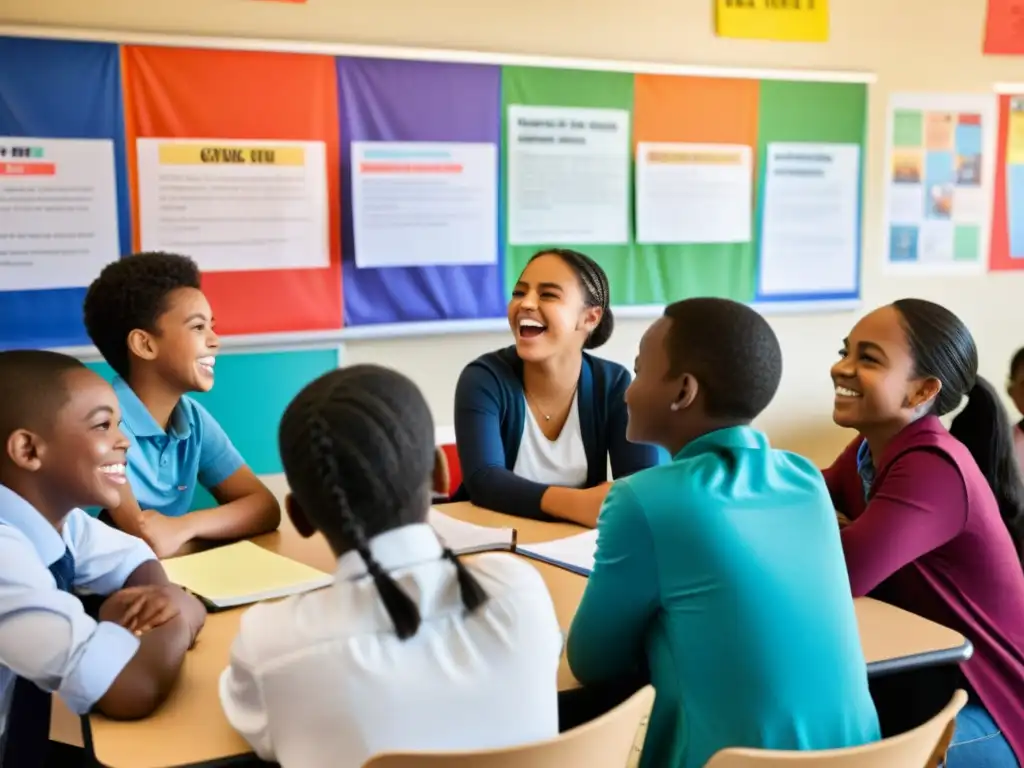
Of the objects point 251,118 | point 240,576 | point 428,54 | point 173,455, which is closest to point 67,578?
point 240,576

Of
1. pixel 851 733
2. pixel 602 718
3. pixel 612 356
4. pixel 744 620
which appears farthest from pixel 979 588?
pixel 612 356

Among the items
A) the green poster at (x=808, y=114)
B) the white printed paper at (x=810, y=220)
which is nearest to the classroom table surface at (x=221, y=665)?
the white printed paper at (x=810, y=220)

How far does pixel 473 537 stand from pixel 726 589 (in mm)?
811

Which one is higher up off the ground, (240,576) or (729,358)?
(729,358)

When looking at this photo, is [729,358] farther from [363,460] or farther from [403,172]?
[403,172]

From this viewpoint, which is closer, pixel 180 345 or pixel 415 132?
pixel 180 345

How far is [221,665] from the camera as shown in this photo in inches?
59.0

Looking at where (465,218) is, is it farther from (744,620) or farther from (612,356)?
(744,620)

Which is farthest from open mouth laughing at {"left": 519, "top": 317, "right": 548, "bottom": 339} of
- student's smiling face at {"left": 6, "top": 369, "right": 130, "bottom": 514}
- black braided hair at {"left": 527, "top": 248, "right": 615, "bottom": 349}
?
student's smiling face at {"left": 6, "top": 369, "right": 130, "bottom": 514}

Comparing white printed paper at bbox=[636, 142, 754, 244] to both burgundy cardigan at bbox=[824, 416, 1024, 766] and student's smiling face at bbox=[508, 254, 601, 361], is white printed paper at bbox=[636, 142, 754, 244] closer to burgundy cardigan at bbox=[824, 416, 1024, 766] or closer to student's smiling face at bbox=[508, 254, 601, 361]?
student's smiling face at bbox=[508, 254, 601, 361]

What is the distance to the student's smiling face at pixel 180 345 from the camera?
2.30 meters

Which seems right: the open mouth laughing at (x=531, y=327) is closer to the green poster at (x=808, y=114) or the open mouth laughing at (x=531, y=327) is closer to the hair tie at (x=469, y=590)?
the hair tie at (x=469, y=590)

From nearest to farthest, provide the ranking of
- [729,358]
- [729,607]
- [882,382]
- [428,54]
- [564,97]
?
1. [729,607]
2. [729,358]
3. [882,382]
4. [428,54]
5. [564,97]

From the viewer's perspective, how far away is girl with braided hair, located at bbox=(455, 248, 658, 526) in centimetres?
252
